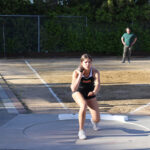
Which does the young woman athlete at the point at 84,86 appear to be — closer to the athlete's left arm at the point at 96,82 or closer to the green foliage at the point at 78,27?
the athlete's left arm at the point at 96,82

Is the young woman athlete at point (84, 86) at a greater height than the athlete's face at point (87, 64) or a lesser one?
lesser

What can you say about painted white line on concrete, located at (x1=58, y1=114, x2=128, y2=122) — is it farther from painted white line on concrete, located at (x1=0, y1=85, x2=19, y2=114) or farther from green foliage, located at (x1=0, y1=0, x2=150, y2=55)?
green foliage, located at (x1=0, y1=0, x2=150, y2=55)

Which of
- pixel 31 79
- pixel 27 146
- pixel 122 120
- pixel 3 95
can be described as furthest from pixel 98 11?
pixel 27 146

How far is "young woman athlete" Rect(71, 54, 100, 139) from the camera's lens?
631cm

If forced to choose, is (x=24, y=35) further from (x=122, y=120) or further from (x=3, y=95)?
(x=122, y=120)

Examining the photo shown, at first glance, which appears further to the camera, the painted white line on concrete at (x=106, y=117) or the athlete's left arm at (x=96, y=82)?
the painted white line on concrete at (x=106, y=117)

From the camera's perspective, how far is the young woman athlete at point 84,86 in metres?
6.31

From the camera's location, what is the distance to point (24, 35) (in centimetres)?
2456

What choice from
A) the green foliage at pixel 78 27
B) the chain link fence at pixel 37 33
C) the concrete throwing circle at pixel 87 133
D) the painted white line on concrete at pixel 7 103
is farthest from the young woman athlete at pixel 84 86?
the green foliage at pixel 78 27

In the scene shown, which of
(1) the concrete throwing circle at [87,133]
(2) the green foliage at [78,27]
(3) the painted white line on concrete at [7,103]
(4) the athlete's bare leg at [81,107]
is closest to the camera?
(4) the athlete's bare leg at [81,107]

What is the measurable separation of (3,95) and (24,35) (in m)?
14.5

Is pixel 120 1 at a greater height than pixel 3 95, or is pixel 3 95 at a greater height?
pixel 120 1

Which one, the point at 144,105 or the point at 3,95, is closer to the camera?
the point at 144,105

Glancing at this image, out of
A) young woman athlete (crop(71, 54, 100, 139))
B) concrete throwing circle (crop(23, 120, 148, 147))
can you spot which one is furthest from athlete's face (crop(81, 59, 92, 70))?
concrete throwing circle (crop(23, 120, 148, 147))
